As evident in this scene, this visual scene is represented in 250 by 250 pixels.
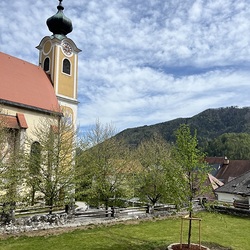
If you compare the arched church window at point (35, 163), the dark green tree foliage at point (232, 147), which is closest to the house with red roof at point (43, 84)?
the arched church window at point (35, 163)

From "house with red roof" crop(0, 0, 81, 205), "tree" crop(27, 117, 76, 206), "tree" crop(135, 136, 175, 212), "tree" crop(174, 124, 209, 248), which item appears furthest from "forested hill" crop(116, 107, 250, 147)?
"tree" crop(174, 124, 209, 248)

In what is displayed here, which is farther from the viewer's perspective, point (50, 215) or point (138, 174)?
point (138, 174)

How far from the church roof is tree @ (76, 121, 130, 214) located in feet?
19.0

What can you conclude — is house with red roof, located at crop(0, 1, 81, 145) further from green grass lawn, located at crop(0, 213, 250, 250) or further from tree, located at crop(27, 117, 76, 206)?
green grass lawn, located at crop(0, 213, 250, 250)

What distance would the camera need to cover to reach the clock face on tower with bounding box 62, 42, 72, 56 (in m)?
29.8

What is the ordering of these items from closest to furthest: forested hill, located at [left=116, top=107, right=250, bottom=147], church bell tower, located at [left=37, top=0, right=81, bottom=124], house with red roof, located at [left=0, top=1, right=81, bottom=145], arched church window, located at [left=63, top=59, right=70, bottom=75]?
1. house with red roof, located at [left=0, top=1, right=81, bottom=145]
2. church bell tower, located at [left=37, top=0, right=81, bottom=124]
3. arched church window, located at [left=63, top=59, right=70, bottom=75]
4. forested hill, located at [left=116, top=107, right=250, bottom=147]

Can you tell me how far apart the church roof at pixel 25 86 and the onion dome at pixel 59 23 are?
16.5 feet

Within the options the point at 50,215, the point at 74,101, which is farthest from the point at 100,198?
the point at 74,101

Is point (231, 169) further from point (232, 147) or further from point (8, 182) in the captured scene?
point (8, 182)

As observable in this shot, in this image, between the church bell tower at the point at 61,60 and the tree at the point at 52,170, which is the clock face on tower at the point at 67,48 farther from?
the tree at the point at 52,170

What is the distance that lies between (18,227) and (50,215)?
5.92 feet

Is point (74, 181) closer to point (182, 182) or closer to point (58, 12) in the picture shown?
point (182, 182)

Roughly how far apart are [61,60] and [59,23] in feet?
13.3

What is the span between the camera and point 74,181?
16.0 meters
